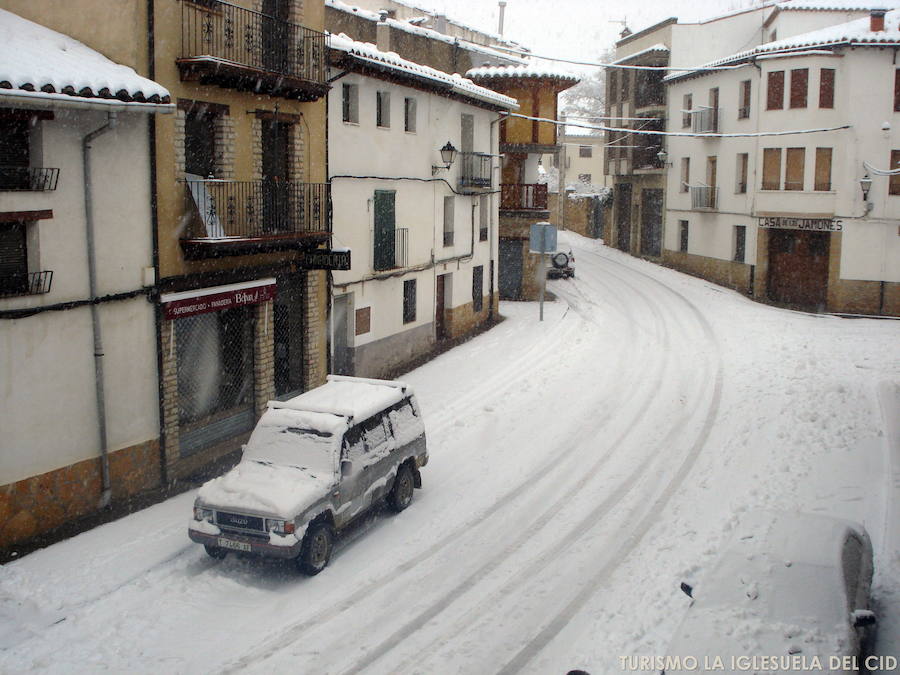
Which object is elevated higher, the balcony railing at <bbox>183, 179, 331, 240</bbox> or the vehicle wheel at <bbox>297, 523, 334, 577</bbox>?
the balcony railing at <bbox>183, 179, 331, 240</bbox>

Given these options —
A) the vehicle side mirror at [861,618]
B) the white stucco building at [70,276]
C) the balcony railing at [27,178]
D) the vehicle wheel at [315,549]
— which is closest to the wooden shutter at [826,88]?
the white stucco building at [70,276]

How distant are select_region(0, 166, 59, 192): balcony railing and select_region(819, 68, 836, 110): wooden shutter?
90.5ft

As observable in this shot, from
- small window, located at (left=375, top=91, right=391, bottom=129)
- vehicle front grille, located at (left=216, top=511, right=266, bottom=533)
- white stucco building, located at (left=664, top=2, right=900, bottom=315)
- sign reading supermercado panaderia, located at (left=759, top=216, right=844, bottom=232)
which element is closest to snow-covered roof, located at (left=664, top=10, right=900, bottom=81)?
white stucco building, located at (left=664, top=2, right=900, bottom=315)

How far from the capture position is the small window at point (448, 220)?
24.8m

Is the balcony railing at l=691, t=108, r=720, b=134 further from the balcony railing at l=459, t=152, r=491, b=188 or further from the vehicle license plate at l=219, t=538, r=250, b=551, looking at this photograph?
the vehicle license plate at l=219, t=538, r=250, b=551

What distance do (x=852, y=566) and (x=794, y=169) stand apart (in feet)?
83.8

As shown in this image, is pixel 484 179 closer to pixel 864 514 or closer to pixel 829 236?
pixel 829 236

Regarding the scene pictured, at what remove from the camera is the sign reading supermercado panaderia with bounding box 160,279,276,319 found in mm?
13617

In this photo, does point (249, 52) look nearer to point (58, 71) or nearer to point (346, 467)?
point (58, 71)

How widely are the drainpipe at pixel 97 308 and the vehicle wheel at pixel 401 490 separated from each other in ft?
13.7

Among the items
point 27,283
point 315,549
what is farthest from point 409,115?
point 315,549

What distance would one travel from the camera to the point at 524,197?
31.5 metres

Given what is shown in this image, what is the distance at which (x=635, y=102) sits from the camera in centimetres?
4528

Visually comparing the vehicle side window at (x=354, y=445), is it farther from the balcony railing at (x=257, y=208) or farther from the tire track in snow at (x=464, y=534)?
the balcony railing at (x=257, y=208)
